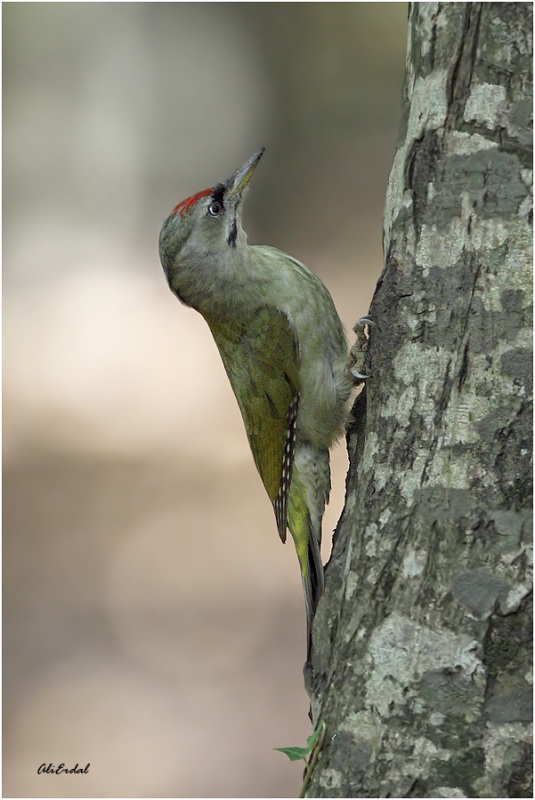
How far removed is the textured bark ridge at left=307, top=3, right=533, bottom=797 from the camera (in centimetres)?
198

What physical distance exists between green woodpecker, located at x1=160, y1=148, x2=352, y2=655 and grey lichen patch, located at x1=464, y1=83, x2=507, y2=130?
4.05 feet

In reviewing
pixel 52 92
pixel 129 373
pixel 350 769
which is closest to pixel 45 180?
pixel 52 92

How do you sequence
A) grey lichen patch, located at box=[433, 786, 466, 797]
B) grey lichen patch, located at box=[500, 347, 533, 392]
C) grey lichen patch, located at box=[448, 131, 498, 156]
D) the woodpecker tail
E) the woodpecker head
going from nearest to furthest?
1. grey lichen patch, located at box=[433, 786, 466, 797]
2. grey lichen patch, located at box=[500, 347, 533, 392]
3. grey lichen patch, located at box=[448, 131, 498, 156]
4. the woodpecker tail
5. the woodpecker head

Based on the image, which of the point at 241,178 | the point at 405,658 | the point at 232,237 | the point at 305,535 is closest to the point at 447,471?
the point at 405,658

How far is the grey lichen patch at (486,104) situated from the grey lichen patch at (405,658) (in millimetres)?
1201

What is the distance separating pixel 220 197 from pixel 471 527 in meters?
1.93

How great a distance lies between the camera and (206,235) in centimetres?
349

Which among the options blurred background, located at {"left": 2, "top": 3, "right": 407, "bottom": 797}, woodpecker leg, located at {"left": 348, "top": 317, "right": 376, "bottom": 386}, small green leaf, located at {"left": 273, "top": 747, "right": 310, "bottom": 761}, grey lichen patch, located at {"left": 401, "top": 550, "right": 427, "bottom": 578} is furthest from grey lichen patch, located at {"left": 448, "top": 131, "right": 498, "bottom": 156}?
blurred background, located at {"left": 2, "top": 3, "right": 407, "bottom": 797}

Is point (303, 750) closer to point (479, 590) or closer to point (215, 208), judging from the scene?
point (479, 590)

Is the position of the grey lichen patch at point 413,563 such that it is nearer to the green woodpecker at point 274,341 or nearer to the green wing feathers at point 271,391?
the green woodpecker at point 274,341

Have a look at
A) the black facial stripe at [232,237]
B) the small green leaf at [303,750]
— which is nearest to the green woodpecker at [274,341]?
the black facial stripe at [232,237]

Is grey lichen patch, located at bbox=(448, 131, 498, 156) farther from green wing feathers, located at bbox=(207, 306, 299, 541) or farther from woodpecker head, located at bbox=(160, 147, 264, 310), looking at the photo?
woodpecker head, located at bbox=(160, 147, 264, 310)

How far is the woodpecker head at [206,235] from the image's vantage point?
347 cm

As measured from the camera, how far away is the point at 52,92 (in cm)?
812
